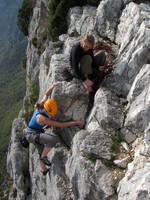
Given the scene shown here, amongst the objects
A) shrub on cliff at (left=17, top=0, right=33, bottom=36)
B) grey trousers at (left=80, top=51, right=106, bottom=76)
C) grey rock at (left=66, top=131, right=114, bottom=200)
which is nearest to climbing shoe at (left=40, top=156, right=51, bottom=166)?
grey rock at (left=66, top=131, right=114, bottom=200)

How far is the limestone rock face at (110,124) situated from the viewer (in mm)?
10859

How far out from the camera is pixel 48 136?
14.5 m

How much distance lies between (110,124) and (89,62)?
3.45m

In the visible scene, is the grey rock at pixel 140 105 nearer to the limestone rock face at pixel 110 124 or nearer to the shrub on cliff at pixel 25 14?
the limestone rock face at pixel 110 124

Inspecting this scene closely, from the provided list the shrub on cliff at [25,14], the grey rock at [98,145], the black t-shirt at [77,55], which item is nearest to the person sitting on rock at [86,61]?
the black t-shirt at [77,55]

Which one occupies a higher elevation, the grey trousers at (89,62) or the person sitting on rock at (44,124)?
the grey trousers at (89,62)

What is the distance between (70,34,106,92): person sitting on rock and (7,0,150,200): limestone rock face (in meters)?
0.55

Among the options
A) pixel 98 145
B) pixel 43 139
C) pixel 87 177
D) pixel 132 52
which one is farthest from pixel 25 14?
pixel 87 177

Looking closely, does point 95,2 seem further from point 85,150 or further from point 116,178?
point 116,178

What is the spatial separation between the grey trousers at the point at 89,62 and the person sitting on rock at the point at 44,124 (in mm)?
1796

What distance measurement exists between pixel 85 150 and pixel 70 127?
2668 millimetres

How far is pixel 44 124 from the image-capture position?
1434 cm

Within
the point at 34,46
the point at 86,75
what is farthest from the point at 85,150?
the point at 34,46

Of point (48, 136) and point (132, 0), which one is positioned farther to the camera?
point (132, 0)
